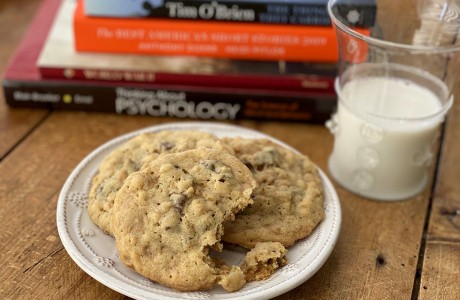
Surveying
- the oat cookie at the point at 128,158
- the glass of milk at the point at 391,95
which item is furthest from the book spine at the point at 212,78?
the oat cookie at the point at 128,158

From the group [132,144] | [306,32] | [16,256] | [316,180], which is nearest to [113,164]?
[132,144]

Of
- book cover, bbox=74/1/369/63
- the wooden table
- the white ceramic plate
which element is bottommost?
the wooden table

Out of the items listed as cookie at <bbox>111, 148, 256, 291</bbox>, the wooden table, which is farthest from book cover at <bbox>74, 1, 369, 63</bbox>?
cookie at <bbox>111, 148, 256, 291</bbox>

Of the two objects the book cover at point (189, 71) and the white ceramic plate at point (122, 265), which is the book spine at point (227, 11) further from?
the white ceramic plate at point (122, 265)

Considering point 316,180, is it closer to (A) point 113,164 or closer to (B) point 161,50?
(A) point 113,164

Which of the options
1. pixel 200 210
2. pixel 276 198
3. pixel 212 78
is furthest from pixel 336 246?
pixel 212 78

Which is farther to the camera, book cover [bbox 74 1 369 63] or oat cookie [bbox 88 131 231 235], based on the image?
book cover [bbox 74 1 369 63]

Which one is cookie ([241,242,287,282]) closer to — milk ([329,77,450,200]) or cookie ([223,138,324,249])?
cookie ([223,138,324,249])
